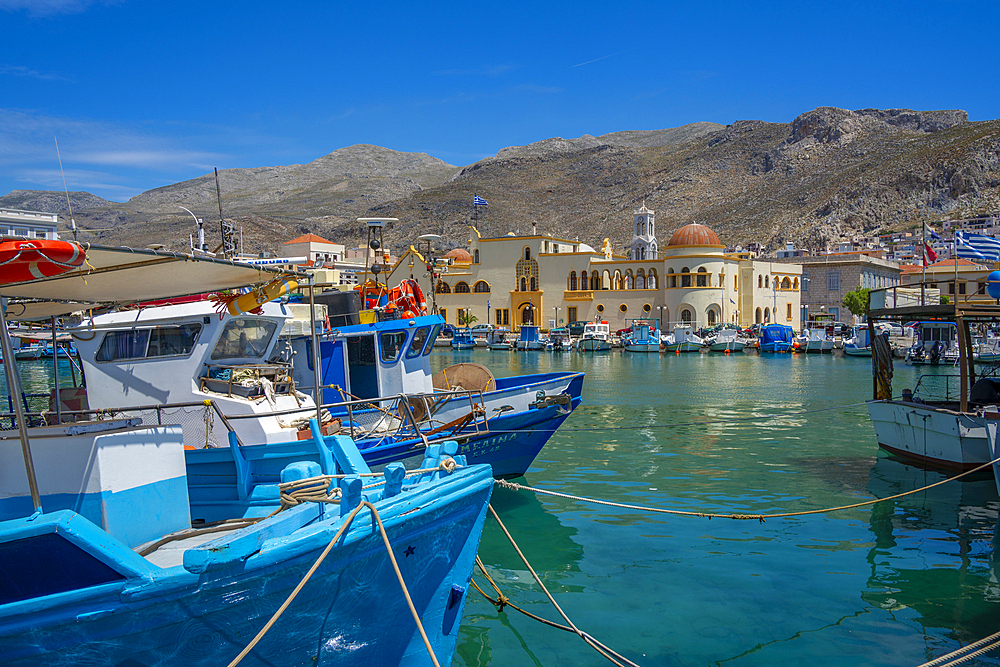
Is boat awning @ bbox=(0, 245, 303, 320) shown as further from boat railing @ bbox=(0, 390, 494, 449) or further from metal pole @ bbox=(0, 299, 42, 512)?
boat railing @ bbox=(0, 390, 494, 449)

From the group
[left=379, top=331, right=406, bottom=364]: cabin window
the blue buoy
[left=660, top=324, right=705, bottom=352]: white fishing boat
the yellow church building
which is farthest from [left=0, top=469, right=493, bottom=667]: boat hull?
the yellow church building

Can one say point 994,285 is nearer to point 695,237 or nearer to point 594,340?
point 594,340

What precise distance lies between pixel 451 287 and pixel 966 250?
202ft

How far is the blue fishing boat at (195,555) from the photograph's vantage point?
388cm

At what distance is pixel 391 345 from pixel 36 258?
9104mm

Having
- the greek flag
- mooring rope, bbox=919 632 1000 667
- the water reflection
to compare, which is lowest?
the water reflection

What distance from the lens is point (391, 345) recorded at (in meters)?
13.6

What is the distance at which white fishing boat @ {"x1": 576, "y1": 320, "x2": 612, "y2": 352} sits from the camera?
60531mm

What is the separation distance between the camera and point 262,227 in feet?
486

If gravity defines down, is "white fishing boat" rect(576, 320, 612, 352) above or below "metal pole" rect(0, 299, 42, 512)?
below

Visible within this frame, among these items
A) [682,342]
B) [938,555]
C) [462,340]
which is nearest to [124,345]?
[938,555]

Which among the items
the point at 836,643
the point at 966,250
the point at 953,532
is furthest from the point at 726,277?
the point at 836,643

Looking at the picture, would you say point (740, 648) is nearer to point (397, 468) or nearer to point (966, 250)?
point (397, 468)

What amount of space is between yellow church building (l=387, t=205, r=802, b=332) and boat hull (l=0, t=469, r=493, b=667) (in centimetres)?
6258
